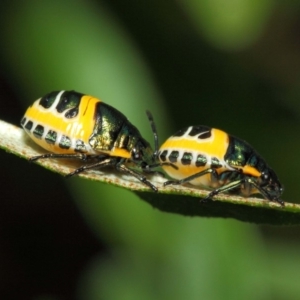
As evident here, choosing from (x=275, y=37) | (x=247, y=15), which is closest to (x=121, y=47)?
(x=247, y=15)

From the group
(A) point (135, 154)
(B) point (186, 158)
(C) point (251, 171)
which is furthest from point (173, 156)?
(C) point (251, 171)

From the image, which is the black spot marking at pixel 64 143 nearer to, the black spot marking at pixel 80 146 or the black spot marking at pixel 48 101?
the black spot marking at pixel 80 146

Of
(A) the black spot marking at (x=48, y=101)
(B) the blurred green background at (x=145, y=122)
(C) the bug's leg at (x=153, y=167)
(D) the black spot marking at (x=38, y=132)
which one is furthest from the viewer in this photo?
(B) the blurred green background at (x=145, y=122)

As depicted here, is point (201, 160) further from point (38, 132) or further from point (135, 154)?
point (38, 132)

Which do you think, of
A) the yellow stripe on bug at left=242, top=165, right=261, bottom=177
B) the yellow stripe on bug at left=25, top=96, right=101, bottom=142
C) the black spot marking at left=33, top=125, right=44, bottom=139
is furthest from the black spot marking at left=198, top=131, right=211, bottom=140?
the black spot marking at left=33, top=125, right=44, bottom=139

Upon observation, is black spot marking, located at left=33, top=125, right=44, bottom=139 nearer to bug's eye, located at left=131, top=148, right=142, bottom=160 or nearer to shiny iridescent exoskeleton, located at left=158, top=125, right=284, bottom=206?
bug's eye, located at left=131, top=148, right=142, bottom=160

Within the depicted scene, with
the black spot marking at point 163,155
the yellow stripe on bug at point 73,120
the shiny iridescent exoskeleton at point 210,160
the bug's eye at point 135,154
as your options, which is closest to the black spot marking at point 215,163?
the shiny iridescent exoskeleton at point 210,160

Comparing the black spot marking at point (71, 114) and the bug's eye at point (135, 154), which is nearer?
the black spot marking at point (71, 114)
